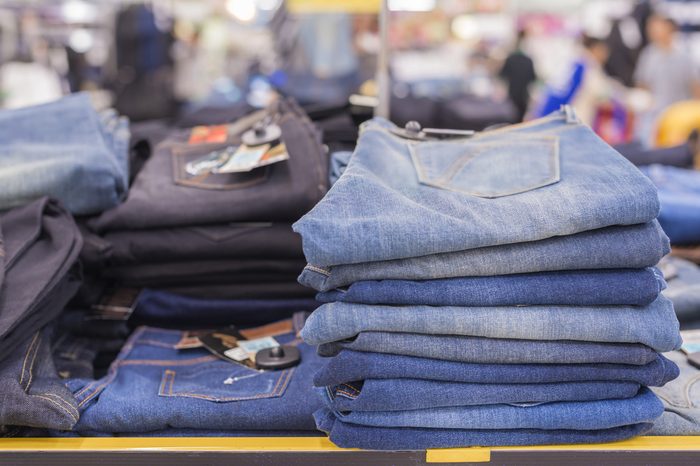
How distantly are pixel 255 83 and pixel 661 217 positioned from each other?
9.35ft

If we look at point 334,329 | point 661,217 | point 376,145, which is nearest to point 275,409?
point 334,329

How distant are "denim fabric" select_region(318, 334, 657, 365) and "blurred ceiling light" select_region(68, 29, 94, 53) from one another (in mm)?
5392

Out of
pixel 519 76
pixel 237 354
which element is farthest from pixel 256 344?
pixel 519 76

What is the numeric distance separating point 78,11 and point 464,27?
3.29 metres

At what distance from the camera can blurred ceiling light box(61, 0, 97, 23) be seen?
5.28 m

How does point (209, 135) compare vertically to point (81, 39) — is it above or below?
below

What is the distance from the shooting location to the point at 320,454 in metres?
0.86

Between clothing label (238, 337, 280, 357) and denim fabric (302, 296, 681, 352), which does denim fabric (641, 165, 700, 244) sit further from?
clothing label (238, 337, 280, 357)

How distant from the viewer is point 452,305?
33.2 inches

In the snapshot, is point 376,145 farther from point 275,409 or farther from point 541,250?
point 275,409

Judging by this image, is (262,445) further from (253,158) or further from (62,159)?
(62,159)

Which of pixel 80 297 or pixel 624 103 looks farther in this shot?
pixel 624 103

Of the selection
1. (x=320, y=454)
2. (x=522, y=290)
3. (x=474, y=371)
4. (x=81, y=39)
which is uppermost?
(x=81, y=39)

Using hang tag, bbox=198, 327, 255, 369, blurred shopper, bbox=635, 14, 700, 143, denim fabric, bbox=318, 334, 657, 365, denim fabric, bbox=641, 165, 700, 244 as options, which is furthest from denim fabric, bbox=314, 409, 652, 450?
blurred shopper, bbox=635, 14, 700, 143
